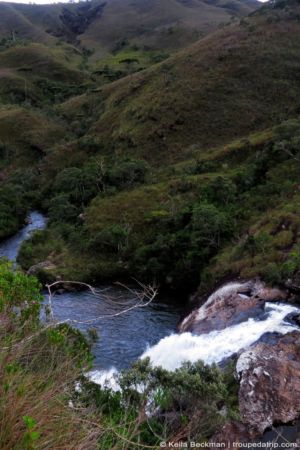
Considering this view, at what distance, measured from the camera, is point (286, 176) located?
4828 cm

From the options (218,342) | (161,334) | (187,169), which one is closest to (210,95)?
(187,169)

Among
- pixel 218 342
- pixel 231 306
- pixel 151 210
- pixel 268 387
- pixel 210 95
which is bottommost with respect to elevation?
pixel 151 210

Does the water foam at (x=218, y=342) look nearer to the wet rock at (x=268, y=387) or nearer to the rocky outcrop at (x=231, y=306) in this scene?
the rocky outcrop at (x=231, y=306)

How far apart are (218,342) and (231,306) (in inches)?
156

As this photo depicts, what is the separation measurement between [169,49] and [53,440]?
553 ft

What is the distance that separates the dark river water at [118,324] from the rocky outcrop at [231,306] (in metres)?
2.69

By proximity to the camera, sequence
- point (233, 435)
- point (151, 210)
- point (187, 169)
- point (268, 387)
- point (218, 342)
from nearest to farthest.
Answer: point (233, 435), point (268, 387), point (218, 342), point (151, 210), point (187, 169)

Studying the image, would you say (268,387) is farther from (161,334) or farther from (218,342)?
(161,334)

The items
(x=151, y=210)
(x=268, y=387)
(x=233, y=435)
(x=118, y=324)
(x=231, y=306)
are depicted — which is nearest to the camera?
(x=233, y=435)

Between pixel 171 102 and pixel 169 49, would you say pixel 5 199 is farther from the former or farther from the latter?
pixel 169 49

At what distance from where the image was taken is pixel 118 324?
3366 cm

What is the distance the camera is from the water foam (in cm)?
2455

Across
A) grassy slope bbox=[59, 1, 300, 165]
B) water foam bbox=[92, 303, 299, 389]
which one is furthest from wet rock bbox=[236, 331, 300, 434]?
grassy slope bbox=[59, 1, 300, 165]

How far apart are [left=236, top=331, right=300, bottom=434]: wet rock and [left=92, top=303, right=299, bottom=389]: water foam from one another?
A: 2.85 metres
